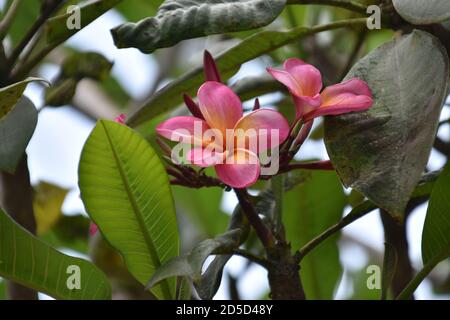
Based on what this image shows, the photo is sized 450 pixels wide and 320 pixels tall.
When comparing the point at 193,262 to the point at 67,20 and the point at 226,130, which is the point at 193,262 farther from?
the point at 67,20

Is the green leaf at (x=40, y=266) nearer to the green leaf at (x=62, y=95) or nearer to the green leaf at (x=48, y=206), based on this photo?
the green leaf at (x=62, y=95)

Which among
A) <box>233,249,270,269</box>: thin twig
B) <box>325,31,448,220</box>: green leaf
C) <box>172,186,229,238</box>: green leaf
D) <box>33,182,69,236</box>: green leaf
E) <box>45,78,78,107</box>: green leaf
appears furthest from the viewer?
<box>172,186,229,238</box>: green leaf

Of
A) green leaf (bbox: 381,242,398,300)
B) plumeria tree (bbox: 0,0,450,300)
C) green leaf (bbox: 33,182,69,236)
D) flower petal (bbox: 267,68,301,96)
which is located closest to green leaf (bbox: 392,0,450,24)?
plumeria tree (bbox: 0,0,450,300)

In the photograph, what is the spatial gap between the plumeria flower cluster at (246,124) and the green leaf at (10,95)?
4.9 inches

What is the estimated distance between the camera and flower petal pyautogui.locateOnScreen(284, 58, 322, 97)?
30.4 inches

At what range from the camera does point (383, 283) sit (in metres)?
0.85

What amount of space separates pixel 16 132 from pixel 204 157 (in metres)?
0.20

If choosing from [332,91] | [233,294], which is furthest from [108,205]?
[233,294]

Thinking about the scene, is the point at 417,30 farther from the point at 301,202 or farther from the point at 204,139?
the point at 301,202

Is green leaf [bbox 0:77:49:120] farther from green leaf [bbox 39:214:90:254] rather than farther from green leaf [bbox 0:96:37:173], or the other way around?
green leaf [bbox 39:214:90:254]

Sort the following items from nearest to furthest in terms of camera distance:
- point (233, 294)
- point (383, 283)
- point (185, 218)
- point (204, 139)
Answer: point (204, 139)
point (383, 283)
point (233, 294)
point (185, 218)

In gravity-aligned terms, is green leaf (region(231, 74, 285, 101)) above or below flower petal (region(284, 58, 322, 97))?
below

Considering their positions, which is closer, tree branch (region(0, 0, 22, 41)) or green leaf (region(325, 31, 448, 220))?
green leaf (region(325, 31, 448, 220))
